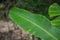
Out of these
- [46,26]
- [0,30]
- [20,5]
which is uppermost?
[46,26]

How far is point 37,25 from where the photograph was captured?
2.65 m

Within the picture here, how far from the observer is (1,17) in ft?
18.7

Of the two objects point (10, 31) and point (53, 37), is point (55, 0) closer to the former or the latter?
point (53, 37)

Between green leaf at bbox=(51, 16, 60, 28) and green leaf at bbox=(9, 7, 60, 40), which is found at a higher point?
green leaf at bbox=(51, 16, 60, 28)

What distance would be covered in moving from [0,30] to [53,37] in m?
2.82

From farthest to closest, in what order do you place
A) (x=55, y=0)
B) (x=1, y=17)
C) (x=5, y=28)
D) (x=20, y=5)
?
(x=1, y=17) → (x=5, y=28) → (x=20, y=5) → (x=55, y=0)

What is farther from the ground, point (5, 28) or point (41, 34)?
point (41, 34)

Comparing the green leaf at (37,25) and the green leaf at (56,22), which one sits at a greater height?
the green leaf at (56,22)

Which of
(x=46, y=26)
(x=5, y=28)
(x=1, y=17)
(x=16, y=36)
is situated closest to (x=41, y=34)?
(x=46, y=26)

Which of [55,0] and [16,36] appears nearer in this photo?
[55,0]

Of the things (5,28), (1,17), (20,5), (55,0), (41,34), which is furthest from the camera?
(1,17)

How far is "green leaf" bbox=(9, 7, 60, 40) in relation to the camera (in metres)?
2.57

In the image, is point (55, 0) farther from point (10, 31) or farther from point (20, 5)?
point (10, 31)

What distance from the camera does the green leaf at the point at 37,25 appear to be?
8.45 feet
